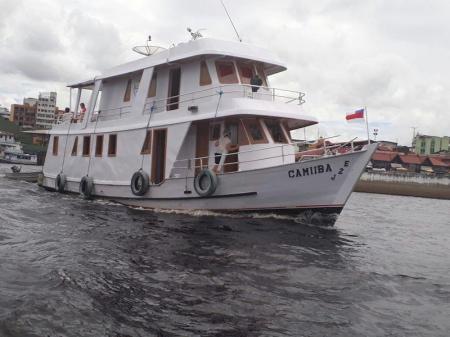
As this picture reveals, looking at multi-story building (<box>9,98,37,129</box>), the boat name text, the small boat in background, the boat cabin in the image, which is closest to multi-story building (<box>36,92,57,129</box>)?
multi-story building (<box>9,98,37,129</box>)

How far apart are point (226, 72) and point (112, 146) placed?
528 centimetres

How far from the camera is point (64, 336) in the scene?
4820 millimetres

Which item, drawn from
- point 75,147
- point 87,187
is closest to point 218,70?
point 87,187

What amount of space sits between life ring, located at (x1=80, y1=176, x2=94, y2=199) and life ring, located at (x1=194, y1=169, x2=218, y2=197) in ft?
19.1

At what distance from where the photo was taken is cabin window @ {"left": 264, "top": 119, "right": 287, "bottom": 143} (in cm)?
1424

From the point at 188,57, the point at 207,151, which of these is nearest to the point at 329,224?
the point at 207,151

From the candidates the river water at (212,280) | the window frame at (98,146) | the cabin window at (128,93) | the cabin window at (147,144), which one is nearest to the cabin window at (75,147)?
the window frame at (98,146)

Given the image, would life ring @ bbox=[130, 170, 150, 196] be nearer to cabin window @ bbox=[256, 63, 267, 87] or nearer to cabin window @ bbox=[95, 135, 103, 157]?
cabin window @ bbox=[95, 135, 103, 157]

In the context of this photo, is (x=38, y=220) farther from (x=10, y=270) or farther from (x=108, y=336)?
(x=108, y=336)

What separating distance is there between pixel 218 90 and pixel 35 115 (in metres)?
138

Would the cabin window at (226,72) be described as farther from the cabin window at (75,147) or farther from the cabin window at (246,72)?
the cabin window at (75,147)

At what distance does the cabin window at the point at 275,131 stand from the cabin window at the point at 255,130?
19.3 inches

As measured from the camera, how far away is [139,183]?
14.9 meters

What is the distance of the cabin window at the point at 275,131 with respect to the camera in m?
14.2
